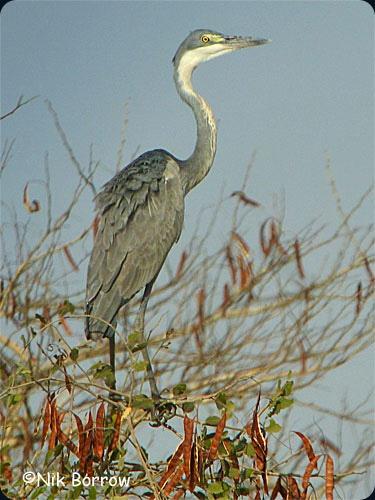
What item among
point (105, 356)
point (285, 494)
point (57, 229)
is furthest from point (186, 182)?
point (285, 494)

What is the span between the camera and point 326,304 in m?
4.81

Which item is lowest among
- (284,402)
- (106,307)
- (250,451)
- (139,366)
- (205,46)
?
(250,451)

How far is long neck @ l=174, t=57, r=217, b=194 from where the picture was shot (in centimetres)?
422

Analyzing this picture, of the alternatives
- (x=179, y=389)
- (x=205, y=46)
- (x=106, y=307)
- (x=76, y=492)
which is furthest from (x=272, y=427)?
(x=205, y=46)

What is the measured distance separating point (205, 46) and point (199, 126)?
41 cm

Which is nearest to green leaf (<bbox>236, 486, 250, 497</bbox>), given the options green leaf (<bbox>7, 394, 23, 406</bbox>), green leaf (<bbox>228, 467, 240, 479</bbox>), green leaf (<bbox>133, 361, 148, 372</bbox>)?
green leaf (<bbox>228, 467, 240, 479</bbox>)

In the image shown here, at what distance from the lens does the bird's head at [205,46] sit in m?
4.34

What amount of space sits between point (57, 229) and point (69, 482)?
88.6 inches

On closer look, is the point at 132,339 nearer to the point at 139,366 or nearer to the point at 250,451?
the point at 139,366

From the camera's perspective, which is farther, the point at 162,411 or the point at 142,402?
the point at 162,411

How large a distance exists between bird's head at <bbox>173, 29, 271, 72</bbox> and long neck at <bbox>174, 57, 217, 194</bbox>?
3 cm

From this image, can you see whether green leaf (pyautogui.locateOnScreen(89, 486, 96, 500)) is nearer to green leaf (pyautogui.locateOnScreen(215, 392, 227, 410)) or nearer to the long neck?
green leaf (pyautogui.locateOnScreen(215, 392, 227, 410))

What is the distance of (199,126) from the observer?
4285 mm

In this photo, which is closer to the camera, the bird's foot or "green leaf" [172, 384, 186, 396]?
"green leaf" [172, 384, 186, 396]
